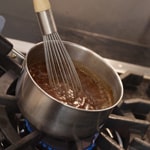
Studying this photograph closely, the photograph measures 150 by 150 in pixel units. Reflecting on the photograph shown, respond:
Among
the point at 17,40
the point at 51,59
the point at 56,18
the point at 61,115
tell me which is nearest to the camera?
the point at 61,115

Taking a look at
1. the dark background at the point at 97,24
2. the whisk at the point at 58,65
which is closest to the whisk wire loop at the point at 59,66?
the whisk at the point at 58,65

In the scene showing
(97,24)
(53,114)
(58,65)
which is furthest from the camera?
(97,24)

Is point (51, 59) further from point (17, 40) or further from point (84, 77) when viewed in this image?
point (17, 40)

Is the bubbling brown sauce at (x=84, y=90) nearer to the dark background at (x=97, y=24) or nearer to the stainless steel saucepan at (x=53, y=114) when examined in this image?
the stainless steel saucepan at (x=53, y=114)

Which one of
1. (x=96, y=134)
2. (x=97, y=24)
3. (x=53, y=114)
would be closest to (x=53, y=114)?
(x=53, y=114)

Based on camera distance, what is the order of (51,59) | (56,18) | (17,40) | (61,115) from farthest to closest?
(56,18) < (17,40) < (51,59) < (61,115)

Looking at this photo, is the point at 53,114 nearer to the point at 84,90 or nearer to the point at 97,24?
the point at 84,90

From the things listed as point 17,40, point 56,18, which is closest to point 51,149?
point 17,40
